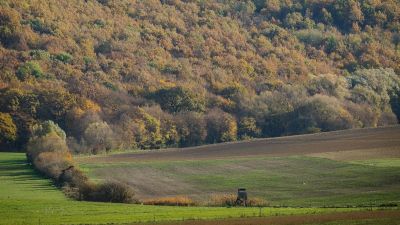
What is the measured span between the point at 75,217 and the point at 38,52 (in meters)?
117

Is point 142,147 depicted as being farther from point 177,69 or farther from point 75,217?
point 75,217

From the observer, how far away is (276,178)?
9281 centimetres

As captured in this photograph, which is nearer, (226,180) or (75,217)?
(75,217)

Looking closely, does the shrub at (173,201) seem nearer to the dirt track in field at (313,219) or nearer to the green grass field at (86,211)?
the green grass field at (86,211)

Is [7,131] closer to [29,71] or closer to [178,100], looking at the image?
[29,71]

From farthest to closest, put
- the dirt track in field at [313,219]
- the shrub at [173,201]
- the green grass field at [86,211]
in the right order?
1. the shrub at [173,201]
2. the green grass field at [86,211]
3. the dirt track in field at [313,219]

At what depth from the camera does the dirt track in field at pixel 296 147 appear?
114062mm

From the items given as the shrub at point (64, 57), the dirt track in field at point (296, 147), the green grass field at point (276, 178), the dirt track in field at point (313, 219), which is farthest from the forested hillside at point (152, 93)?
the dirt track in field at point (313, 219)

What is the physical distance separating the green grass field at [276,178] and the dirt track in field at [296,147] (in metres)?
6.65

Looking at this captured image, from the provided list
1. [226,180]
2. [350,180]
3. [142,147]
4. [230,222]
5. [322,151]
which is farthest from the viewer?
[142,147]

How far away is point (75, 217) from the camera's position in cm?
6650

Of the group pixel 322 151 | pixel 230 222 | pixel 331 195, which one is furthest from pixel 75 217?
pixel 322 151

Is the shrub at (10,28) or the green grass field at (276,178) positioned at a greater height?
the shrub at (10,28)

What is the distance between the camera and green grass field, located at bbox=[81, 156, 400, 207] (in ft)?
247
